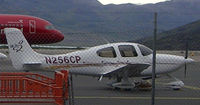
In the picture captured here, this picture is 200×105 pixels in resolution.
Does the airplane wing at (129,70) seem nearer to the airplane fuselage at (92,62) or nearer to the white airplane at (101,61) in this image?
the white airplane at (101,61)

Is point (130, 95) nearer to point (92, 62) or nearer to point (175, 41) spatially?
point (92, 62)

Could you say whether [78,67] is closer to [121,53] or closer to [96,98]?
[121,53]

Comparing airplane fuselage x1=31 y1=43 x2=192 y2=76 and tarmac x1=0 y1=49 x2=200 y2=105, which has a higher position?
airplane fuselage x1=31 y1=43 x2=192 y2=76

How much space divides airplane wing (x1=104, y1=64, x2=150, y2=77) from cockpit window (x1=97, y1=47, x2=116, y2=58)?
0.60m

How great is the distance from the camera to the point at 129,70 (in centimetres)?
1505

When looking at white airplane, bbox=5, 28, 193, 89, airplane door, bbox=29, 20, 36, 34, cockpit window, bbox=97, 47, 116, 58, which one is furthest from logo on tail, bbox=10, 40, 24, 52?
airplane door, bbox=29, 20, 36, 34

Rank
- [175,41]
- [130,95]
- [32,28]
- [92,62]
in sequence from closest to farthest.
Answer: [130,95] < [92,62] < [175,41] < [32,28]

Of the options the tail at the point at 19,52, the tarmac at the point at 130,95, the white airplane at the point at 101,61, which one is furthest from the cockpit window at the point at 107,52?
the tail at the point at 19,52

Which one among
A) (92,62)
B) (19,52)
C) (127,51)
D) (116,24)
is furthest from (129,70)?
(116,24)

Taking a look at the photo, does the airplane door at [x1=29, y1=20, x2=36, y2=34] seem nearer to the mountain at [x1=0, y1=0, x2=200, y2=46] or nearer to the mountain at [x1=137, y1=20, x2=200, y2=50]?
the mountain at [x1=0, y1=0, x2=200, y2=46]

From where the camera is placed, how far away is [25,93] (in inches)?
382

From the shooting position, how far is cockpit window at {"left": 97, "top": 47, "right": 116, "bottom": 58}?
1548 cm

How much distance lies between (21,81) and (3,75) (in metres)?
1.01

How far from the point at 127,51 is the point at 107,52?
1.99ft
